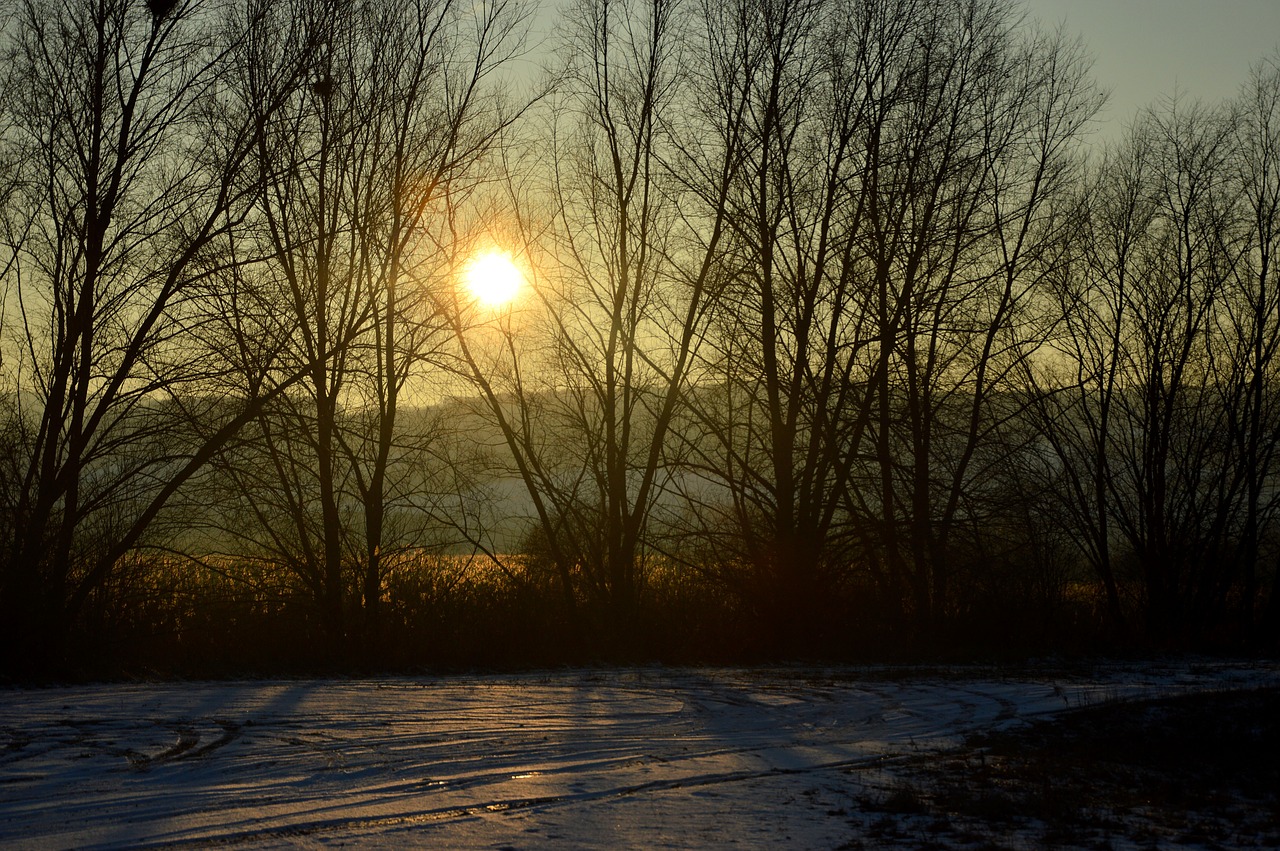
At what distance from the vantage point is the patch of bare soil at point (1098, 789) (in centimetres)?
579

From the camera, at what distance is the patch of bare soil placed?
5.79 m

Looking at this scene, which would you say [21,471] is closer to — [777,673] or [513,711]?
[513,711]

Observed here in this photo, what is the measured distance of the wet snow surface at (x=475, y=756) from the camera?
18.9 ft

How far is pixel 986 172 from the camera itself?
67.1ft

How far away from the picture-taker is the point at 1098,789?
698 centimetres

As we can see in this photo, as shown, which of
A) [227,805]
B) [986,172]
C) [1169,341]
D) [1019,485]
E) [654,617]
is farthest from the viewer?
[1169,341]

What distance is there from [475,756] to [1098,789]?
415cm

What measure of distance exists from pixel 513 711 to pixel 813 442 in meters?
9.86

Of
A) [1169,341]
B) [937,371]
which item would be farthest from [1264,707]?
[1169,341]

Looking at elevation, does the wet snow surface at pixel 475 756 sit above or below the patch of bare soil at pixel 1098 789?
above

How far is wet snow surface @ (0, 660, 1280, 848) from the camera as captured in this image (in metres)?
5.75

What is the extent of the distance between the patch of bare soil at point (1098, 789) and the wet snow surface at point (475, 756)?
37 centimetres

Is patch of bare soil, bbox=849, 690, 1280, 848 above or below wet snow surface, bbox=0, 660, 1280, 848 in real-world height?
below

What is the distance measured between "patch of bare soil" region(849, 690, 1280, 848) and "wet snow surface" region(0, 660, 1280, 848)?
1.21 feet
